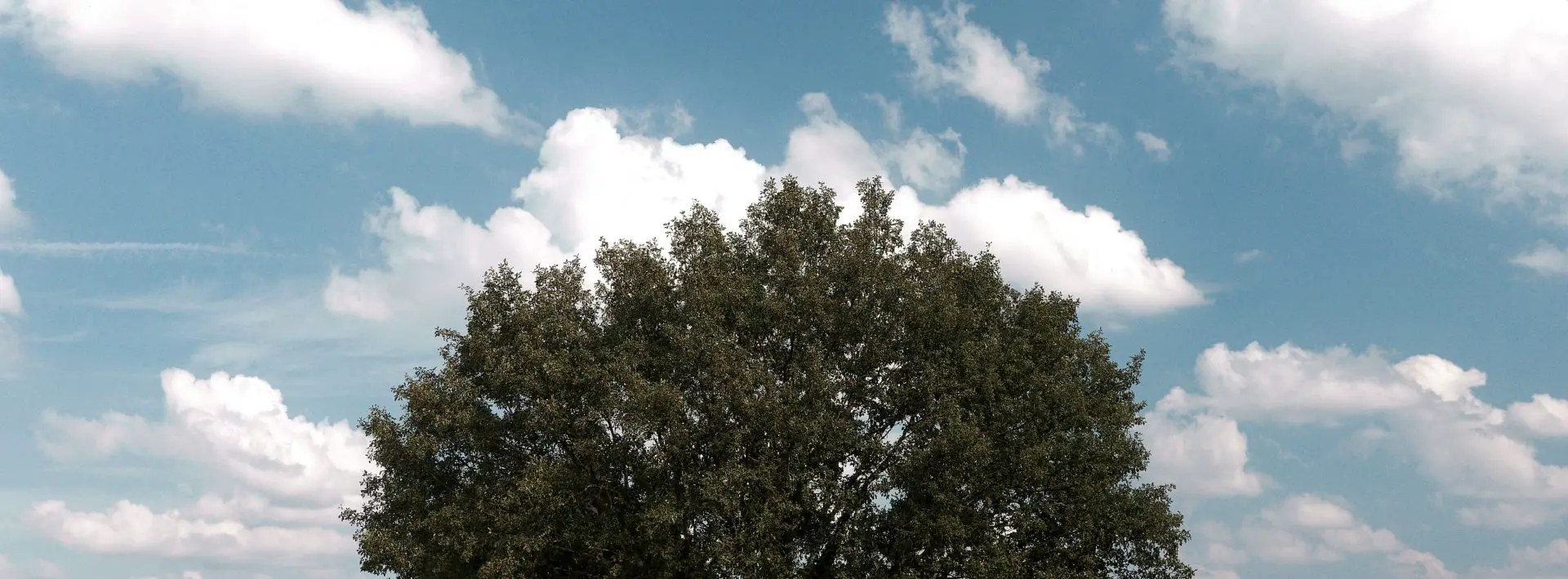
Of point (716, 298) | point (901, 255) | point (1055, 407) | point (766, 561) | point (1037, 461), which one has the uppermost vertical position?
point (901, 255)

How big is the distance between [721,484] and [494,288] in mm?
14079

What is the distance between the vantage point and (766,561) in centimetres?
3919

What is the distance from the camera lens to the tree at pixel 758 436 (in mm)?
40094

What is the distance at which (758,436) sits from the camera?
1608 inches

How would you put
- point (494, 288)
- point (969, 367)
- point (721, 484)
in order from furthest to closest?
1. point (494, 288)
2. point (969, 367)
3. point (721, 484)

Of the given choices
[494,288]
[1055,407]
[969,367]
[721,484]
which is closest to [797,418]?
[721,484]

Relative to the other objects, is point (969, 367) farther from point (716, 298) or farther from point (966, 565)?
point (716, 298)

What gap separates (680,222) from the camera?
47.6 meters

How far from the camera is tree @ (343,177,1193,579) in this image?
132ft

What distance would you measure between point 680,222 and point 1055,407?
16.6 m

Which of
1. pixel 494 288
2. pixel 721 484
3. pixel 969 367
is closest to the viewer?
pixel 721 484

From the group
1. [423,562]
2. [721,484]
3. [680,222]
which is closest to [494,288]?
[680,222]

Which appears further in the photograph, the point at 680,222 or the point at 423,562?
the point at 680,222

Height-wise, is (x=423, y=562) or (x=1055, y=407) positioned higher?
(x=1055, y=407)
